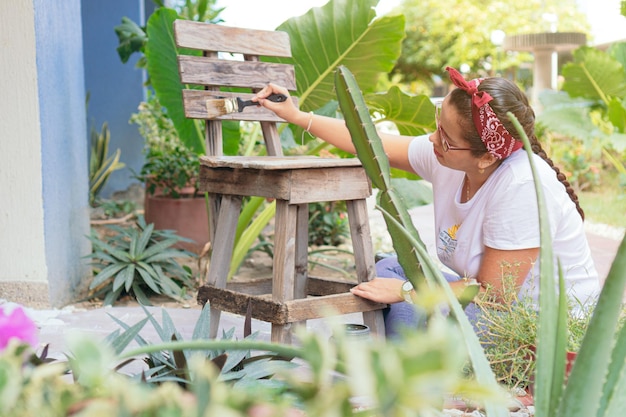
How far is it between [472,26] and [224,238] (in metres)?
23.7

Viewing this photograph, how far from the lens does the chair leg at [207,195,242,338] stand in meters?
2.42

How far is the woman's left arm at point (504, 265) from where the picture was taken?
215cm

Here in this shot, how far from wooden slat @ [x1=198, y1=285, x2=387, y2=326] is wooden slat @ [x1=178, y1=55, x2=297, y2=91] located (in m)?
0.76

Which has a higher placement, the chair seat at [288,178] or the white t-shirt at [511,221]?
the chair seat at [288,178]

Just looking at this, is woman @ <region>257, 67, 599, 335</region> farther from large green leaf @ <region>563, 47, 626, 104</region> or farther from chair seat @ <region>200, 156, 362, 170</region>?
large green leaf @ <region>563, 47, 626, 104</region>

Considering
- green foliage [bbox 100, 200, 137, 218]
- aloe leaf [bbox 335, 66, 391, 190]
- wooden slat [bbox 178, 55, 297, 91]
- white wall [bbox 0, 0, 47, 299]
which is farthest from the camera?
green foliage [bbox 100, 200, 137, 218]

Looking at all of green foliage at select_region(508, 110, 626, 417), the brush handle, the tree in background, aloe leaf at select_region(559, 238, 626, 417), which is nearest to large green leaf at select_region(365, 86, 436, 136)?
the brush handle

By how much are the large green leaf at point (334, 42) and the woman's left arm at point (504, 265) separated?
179 cm

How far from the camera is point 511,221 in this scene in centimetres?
221

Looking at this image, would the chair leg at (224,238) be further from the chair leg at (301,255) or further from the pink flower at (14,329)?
the pink flower at (14,329)

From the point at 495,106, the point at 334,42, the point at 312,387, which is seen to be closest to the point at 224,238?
the point at 495,106

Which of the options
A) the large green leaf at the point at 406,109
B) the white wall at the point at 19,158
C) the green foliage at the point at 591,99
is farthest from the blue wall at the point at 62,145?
the green foliage at the point at 591,99

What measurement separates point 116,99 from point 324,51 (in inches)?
128

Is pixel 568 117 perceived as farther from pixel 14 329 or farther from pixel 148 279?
pixel 14 329
